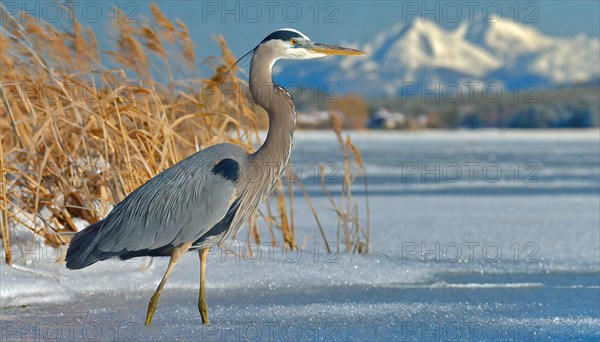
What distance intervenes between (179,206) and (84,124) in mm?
1521

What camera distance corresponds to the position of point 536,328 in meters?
3.35

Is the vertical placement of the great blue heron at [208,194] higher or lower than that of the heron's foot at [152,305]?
higher

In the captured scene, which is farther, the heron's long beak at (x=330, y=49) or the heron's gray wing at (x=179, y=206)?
the heron's long beak at (x=330, y=49)

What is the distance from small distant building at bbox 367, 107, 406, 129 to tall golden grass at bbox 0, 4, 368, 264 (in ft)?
106

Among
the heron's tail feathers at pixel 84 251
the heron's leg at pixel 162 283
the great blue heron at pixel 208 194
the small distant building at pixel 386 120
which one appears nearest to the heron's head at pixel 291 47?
the great blue heron at pixel 208 194

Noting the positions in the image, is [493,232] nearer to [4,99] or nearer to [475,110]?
[4,99]

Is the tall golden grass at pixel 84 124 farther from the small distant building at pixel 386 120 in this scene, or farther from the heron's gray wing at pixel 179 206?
the small distant building at pixel 386 120

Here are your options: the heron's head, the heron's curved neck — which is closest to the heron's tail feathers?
the heron's curved neck

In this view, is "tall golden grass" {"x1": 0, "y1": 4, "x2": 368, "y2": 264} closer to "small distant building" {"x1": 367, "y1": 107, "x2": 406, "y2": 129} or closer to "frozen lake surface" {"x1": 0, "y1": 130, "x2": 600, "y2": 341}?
"frozen lake surface" {"x1": 0, "y1": 130, "x2": 600, "y2": 341}

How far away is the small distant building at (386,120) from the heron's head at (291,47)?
33.9 metres

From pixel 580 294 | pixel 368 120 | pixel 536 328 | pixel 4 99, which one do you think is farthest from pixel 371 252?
pixel 368 120

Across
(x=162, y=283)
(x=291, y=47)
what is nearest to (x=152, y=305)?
(x=162, y=283)

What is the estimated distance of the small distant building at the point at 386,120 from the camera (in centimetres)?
3791

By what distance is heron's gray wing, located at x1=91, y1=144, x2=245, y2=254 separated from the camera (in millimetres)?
3258
